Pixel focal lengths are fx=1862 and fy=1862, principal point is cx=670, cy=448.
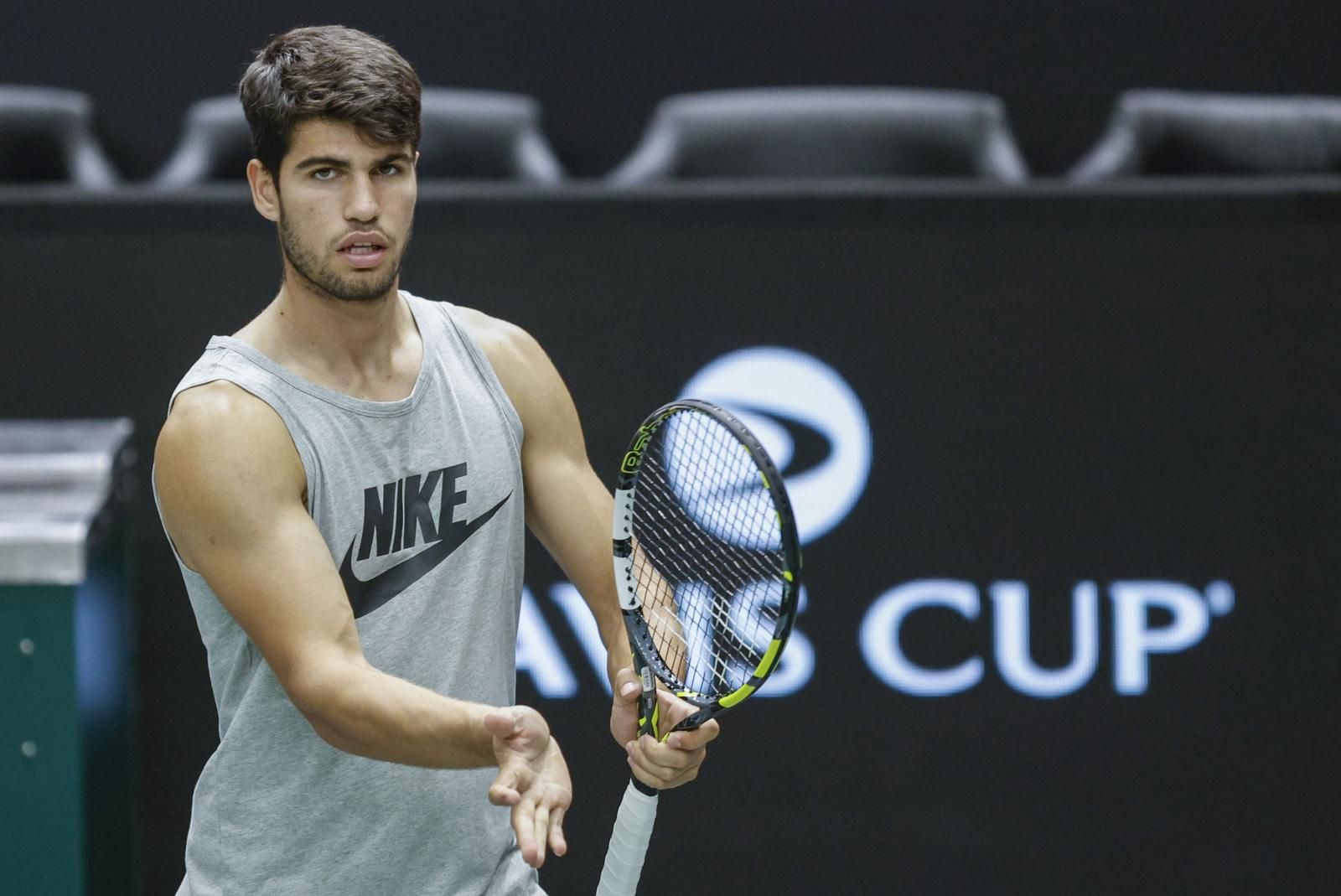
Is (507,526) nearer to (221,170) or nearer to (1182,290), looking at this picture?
(1182,290)

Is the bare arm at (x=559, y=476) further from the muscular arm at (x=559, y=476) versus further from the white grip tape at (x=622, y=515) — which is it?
the white grip tape at (x=622, y=515)

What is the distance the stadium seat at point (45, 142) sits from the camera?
4.67 m

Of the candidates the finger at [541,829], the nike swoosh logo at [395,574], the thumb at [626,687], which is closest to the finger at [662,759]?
the thumb at [626,687]

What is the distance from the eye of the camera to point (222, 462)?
75.2 inches

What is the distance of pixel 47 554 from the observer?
9.32 ft

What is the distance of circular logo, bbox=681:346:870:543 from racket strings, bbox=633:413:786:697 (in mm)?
112

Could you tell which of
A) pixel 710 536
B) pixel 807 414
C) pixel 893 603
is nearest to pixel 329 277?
pixel 710 536

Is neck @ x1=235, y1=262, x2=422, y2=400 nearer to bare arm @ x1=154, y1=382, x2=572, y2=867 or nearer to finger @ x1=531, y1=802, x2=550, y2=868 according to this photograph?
bare arm @ x1=154, y1=382, x2=572, y2=867

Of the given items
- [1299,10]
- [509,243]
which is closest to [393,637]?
[509,243]

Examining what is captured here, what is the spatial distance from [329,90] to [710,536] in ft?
3.48

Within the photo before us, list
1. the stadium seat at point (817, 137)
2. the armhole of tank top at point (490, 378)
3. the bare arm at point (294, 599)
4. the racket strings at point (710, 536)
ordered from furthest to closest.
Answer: the stadium seat at point (817, 137)
the racket strings at point (710, 536)
the armhole of tank top at point (490, 378)
the bare arm at point (294, 599)

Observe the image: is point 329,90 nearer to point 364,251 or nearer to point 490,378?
point 364,251

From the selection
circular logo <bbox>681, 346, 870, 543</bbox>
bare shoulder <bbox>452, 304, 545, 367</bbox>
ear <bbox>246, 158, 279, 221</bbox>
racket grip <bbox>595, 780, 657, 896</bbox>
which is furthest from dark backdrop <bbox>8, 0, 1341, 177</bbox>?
racket grip <bbox>595, 780, 657, 896</bbox>

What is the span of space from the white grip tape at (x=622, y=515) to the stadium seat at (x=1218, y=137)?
7.66 feet
